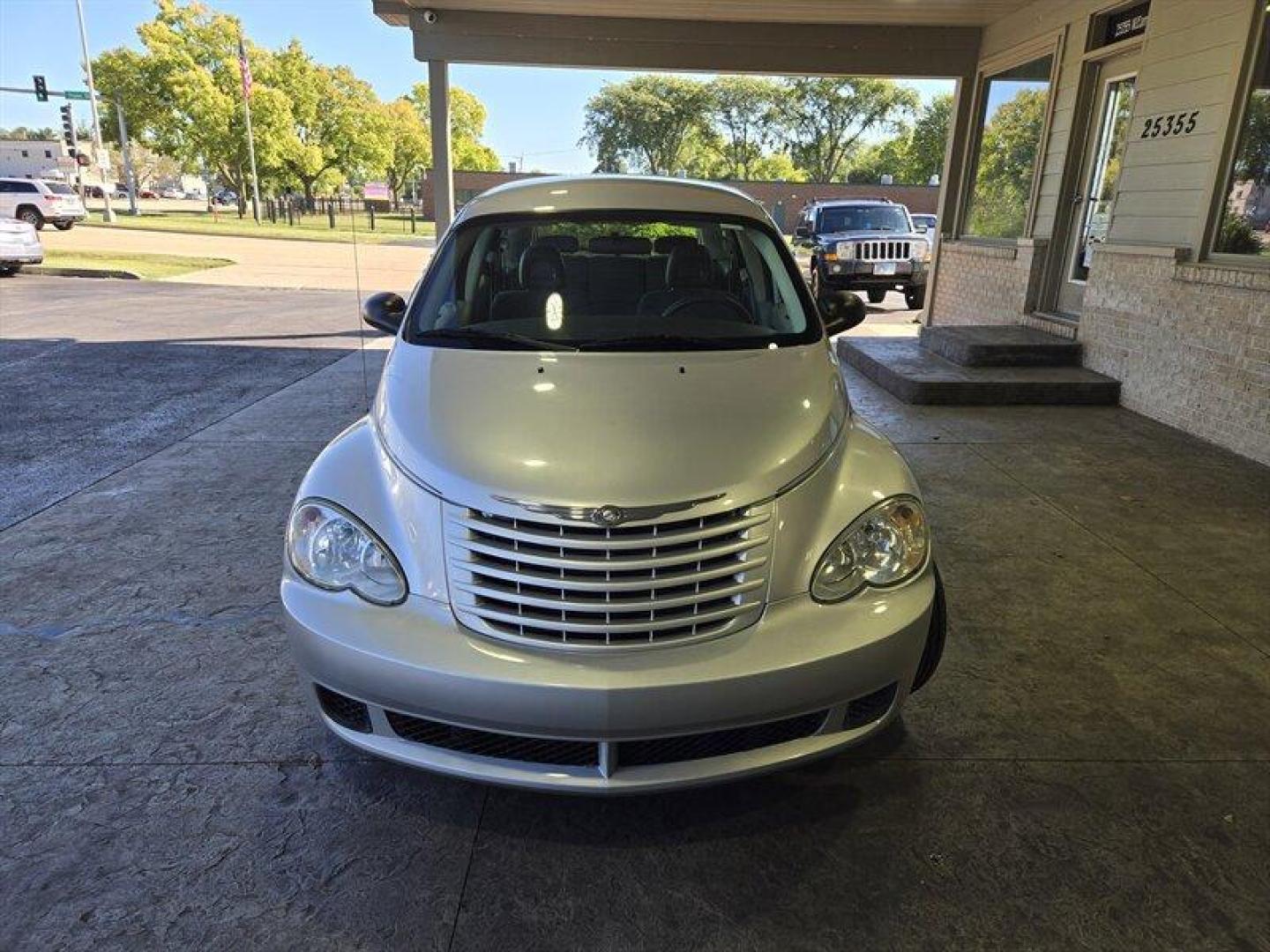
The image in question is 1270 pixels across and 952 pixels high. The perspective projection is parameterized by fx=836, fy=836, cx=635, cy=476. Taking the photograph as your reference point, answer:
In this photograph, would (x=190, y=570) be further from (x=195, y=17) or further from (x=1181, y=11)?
(x=195, y=17)

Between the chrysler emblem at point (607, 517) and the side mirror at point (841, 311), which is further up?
the side mirror at point (841, 311)

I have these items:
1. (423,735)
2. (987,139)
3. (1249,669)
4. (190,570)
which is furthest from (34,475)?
(987,139)

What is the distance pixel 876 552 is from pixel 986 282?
8909mm

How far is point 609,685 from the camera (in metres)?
1.98

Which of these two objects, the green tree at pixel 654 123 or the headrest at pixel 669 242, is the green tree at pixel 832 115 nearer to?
the green tree at pixel 654 123

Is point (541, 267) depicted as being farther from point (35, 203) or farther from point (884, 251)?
point (35, 203)

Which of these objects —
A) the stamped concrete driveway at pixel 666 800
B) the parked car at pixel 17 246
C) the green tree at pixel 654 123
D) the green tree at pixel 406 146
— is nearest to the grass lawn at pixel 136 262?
the parked car at pixel 17 246

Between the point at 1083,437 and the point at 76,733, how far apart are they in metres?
6.63

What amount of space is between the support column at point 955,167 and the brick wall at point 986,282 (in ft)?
0.41

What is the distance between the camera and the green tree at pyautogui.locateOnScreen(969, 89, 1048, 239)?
9391 mm

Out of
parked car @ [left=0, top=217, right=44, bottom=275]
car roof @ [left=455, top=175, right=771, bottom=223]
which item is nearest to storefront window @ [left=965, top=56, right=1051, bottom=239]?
car roof @ [left=455, top=175, right=771, bottom=223]

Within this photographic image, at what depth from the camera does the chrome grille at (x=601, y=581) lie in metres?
2.09

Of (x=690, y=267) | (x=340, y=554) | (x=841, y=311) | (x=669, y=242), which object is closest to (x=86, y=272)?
(x=669, y=242)

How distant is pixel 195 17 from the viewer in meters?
41.0
